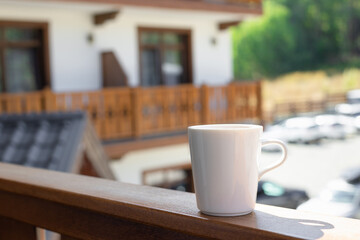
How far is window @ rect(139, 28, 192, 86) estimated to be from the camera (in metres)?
12.2

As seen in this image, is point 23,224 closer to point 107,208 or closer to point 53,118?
point 107,208

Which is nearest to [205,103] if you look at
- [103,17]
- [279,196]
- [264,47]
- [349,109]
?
[103,17]

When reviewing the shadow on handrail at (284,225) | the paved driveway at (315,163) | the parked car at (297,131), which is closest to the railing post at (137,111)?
the paved driveway at (315,163)

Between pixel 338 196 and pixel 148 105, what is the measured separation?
199 inches

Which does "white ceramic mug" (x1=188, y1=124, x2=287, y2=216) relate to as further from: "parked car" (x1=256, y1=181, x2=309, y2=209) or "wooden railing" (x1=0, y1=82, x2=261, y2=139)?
"parked car" (x1=256, y1=181, x2=309, y2=209)

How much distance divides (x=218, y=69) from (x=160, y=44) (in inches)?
72.4

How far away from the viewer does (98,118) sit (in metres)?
9.73

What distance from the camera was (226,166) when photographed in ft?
3.62

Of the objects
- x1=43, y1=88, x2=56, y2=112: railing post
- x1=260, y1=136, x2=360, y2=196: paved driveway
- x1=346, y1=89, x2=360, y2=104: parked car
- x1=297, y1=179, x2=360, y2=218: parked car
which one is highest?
x1=43, y1=88, x2=56, y2=112: railing post

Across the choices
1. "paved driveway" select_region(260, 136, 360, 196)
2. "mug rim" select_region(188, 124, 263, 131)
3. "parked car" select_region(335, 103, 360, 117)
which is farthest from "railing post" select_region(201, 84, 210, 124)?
"parked car" select_region(335, 103, 360, 117)

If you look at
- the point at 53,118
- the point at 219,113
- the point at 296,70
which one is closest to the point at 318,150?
the point at 219,113

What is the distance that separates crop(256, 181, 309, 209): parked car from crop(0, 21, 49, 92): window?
5.01 metres

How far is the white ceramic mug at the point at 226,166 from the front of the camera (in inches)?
43.2

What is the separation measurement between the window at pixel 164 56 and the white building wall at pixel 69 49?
1.32m
